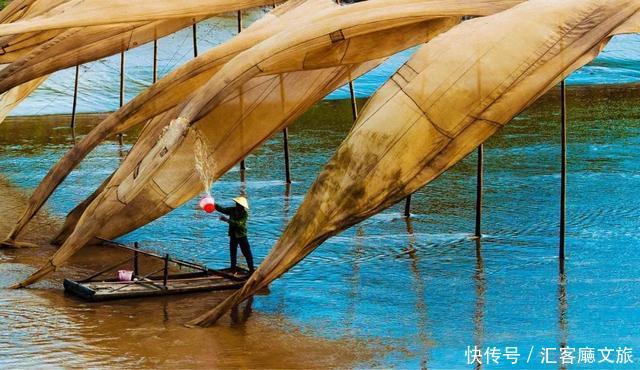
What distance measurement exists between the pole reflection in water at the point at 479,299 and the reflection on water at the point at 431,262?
0.02 metres

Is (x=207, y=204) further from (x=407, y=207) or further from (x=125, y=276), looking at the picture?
(x=407, y=207)

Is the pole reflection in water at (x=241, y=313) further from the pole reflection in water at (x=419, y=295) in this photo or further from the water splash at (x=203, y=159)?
the water splash at (x=203, y=159)

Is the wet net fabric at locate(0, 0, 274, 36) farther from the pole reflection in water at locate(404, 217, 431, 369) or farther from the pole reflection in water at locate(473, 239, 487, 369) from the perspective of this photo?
the pole reflection in water at locate(473, 239, 487, 369)

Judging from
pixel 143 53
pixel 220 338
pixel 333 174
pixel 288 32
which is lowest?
pixel 220 338

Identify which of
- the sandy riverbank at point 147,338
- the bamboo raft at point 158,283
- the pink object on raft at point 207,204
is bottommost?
the sandy riverbank at point 147,338

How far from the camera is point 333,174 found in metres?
14.6

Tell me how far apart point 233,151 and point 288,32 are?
306 centimetres

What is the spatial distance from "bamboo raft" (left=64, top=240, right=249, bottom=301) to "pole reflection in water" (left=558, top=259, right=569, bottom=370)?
4109mm

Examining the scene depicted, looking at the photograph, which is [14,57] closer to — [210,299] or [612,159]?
[210,299]

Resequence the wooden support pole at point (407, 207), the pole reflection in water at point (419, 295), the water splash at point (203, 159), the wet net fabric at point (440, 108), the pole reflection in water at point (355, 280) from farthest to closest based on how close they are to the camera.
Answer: the wooden support pole at point (407, 207) → the water splash at point (203, 159) → the pole reflection in water at point (355, 280) → the pole reflection in water at point (419, 295) → the wet net fabric at point (440, 108)

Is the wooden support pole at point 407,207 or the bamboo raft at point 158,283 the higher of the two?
the wooden support pole at point 407,207

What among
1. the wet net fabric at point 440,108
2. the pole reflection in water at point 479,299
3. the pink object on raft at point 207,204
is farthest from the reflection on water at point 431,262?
the wet net fabric at point 440,108

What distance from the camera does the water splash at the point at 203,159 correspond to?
18.7 metres

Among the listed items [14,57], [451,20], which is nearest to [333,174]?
[451,20]
